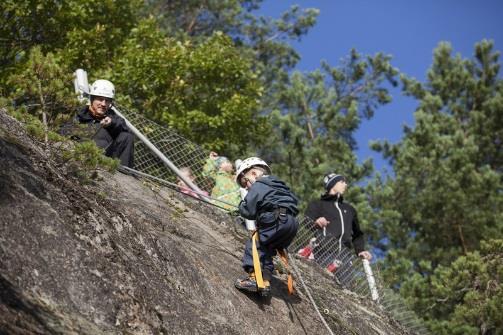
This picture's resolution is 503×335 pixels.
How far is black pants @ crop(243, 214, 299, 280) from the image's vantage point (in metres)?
7.66

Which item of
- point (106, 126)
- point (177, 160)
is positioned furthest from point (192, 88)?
point (106, 126)

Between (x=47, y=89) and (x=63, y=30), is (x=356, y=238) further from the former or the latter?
(x=63, y=30)

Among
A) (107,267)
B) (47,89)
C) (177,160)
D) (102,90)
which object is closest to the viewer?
(107,267)

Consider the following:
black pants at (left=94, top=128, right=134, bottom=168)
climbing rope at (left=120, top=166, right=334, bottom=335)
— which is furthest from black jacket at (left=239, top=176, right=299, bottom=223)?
black pants at (left=94, top=128, right=134, bottom=168)

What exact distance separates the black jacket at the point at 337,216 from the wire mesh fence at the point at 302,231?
246mm

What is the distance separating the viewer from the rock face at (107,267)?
5.48 meters

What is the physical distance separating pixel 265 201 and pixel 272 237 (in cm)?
31

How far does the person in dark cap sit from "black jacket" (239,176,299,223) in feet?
10.8

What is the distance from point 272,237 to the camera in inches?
302

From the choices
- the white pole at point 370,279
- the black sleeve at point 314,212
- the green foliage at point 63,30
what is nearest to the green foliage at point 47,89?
the black sleeve at point 314,212

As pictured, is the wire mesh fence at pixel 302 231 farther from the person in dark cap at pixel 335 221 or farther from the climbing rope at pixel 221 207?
the climbing rope at pixel 221 207

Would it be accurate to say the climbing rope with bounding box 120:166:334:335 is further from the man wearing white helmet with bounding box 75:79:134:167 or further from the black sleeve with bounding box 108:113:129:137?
the black sleeve with bounding box 108:113:129:137

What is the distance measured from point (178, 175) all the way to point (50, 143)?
3173 mm

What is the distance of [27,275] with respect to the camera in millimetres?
5484
